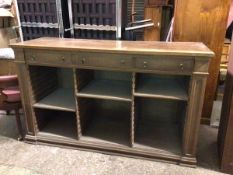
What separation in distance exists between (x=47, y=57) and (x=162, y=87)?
3.16ft

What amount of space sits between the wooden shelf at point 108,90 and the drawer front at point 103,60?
26 cm

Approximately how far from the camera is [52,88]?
216cm

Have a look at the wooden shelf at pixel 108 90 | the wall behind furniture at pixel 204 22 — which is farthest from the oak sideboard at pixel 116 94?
the wall behind furniture at pixel 204 22

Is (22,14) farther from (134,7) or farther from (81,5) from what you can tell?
(134,7)

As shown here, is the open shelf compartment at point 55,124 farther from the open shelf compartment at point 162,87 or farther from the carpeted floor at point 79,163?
the open shelf compartment at point 162,87

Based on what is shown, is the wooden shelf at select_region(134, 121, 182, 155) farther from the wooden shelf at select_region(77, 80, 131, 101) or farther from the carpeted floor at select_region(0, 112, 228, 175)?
the wooden shelf at select_region(77, 80, 131, 101)

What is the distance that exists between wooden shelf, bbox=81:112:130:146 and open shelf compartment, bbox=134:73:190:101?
1.64 ft

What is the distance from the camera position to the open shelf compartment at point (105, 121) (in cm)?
190

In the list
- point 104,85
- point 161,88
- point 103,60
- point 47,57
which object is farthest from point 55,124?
point 161,88

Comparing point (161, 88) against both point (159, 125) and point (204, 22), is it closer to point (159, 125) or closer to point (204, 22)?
point (159, 125)

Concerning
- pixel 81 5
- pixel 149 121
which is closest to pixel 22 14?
pixel 81 5

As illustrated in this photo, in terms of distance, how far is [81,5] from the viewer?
2.35 metres

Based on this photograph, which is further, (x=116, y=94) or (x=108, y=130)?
(x=108, y=130)

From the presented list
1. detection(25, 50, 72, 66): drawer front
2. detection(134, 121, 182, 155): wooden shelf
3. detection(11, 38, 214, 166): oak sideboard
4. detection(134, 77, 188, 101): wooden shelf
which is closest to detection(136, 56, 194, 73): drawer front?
detection(11, 38, 214, 166): oak sideboard
